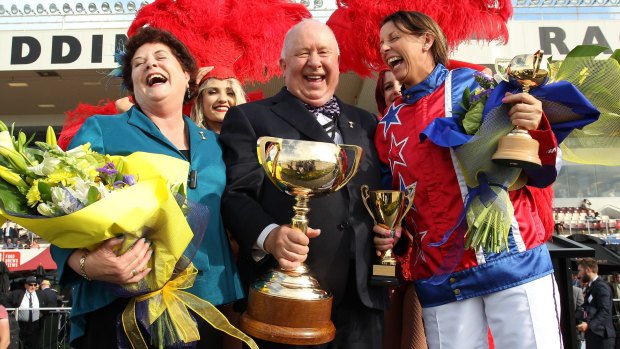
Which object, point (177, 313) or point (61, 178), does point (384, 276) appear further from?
point (61, 178)

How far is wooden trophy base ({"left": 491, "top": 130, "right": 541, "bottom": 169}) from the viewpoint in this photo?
158 centimetres

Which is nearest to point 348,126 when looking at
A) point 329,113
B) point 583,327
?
point 329,113

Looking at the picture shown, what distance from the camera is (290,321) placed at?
1.67 metres

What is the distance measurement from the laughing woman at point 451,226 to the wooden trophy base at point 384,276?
8 cm

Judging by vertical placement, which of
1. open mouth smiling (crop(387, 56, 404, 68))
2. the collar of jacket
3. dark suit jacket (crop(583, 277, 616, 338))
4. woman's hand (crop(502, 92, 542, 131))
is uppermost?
open mouth smiling (crop(387, 56, 404, 68))

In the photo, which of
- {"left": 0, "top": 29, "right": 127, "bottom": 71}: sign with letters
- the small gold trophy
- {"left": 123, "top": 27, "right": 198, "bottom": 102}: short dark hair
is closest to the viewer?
the small gold trophy

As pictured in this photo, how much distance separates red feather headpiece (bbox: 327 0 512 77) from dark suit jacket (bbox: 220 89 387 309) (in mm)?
1117

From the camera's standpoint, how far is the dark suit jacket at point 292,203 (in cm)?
191

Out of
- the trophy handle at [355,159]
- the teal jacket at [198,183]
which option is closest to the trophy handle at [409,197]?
the trophy handle at [355,159]

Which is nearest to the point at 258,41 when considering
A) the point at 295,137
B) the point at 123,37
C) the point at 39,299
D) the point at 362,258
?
the point at 295,137

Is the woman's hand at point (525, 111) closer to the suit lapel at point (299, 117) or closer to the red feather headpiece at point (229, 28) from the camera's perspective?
the suit lapel at point (299, 117)

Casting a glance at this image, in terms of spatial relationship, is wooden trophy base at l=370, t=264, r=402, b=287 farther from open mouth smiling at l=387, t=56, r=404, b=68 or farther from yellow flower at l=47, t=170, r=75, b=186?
yellow flower at l=47, t=170, r=75, b=186

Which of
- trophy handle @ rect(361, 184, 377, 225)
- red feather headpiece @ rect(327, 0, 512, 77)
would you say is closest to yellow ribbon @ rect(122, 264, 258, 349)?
trophy handle @ rect(361, 184, 377, 225)

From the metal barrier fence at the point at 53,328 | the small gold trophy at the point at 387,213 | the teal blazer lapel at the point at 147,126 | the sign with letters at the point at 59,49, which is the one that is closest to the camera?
the small gold trophy at the point at 387,213
